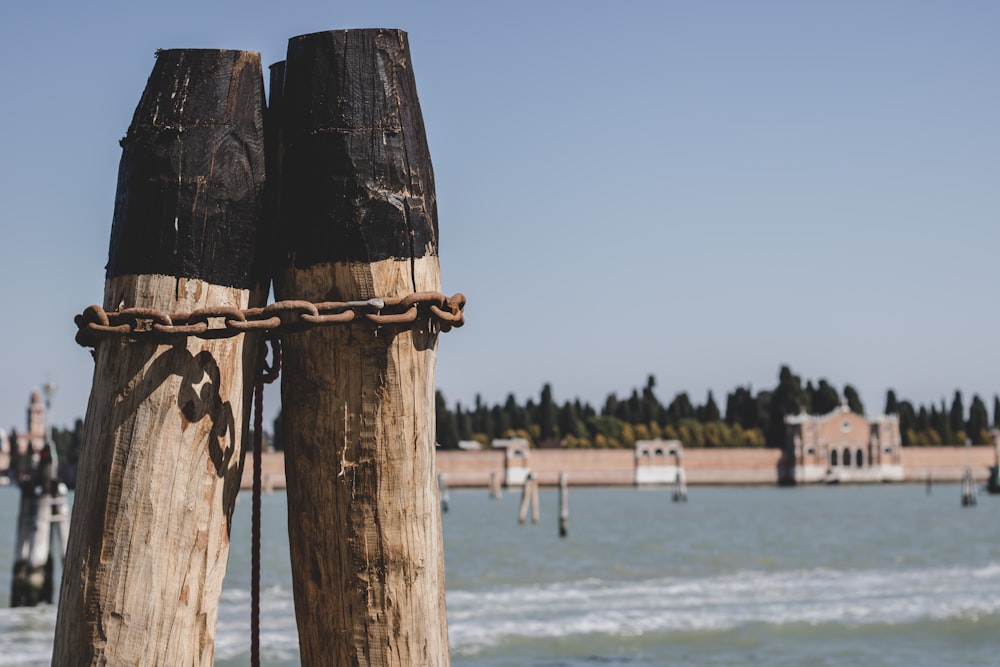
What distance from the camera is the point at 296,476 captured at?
1815 mm

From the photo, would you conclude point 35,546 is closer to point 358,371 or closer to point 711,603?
point 711,603

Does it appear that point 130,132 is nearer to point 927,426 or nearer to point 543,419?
point 543,419

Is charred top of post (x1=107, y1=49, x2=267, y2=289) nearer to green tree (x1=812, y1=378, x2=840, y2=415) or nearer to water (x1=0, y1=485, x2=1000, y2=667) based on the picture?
water (x1=0, y1=485, x2=1000, y2=667)

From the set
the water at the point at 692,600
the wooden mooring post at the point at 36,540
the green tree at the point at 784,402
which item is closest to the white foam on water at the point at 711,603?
the water at the point at 692,600

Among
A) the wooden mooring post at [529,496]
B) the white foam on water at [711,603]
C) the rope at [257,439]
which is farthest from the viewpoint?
the wooden mooring post at [529,496]

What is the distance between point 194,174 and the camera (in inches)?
69.2

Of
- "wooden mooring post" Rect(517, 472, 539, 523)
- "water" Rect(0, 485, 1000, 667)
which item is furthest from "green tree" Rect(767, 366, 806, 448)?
"water" Rect(0, 485, 1000, 667)

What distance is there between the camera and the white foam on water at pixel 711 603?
13742mm

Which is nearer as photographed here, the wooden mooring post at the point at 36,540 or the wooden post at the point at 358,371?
the wooden post at the point at 358,371

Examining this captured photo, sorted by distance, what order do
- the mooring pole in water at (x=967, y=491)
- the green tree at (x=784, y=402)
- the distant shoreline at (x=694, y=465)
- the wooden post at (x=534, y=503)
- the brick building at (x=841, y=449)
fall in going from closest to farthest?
the wooden post at (x=534, y=503) → the mooring pole in water at (x=967, y=491) → the distant shoreline at (x=694, y=465) → the brick building at (x=841, y=449) → the green tree at (x=784, y=402)

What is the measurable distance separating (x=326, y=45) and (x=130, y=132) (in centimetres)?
31

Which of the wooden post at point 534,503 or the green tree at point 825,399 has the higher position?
the green tree at point 825,399

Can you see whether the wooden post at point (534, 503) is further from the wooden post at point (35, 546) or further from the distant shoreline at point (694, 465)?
the distant shoreline at point (694, 465)

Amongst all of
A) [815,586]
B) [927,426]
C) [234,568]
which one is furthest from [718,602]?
[927,426]
